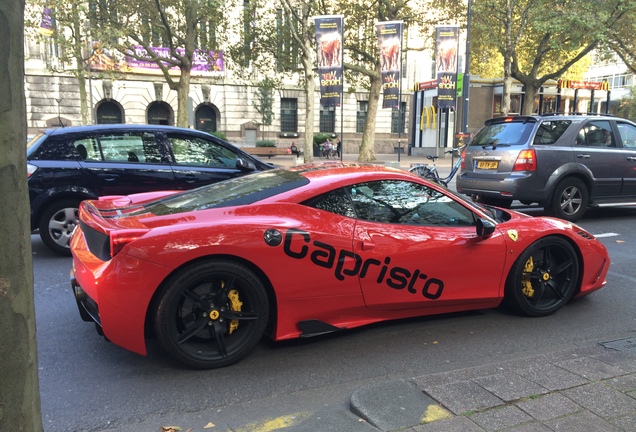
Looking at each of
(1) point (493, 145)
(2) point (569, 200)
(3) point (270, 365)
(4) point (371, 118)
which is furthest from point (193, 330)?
(4) point (371, 118)

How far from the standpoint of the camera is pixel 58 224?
21.0 feet

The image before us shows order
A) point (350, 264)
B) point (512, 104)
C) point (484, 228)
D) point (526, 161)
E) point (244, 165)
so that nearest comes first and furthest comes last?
point (350, 264) < point (484, 228) < point (244, 165) < point (526, 161) < point (512, 104)

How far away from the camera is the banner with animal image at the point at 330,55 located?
1939 centimetres

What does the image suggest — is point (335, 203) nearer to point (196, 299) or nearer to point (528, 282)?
point (196, 299)

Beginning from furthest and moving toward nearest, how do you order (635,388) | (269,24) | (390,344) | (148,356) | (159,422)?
1. (269,24)
2. (390,344)
3. (148,356)
4. (635,388)
5. (159,422)

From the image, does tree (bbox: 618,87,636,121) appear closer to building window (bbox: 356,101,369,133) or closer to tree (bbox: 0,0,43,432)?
building window (bbox: 356,101,369,133)

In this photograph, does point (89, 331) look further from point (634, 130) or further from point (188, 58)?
point (188, 58)

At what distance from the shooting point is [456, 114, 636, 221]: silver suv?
8453 mm

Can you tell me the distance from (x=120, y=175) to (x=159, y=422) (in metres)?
4.54

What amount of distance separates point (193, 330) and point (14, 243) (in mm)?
1889

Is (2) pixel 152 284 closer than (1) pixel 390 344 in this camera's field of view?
Yes

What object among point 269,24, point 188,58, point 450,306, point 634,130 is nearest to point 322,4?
point 269,24

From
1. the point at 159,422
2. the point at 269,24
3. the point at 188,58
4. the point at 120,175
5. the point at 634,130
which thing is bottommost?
the point at 159,422

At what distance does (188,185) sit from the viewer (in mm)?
7047
